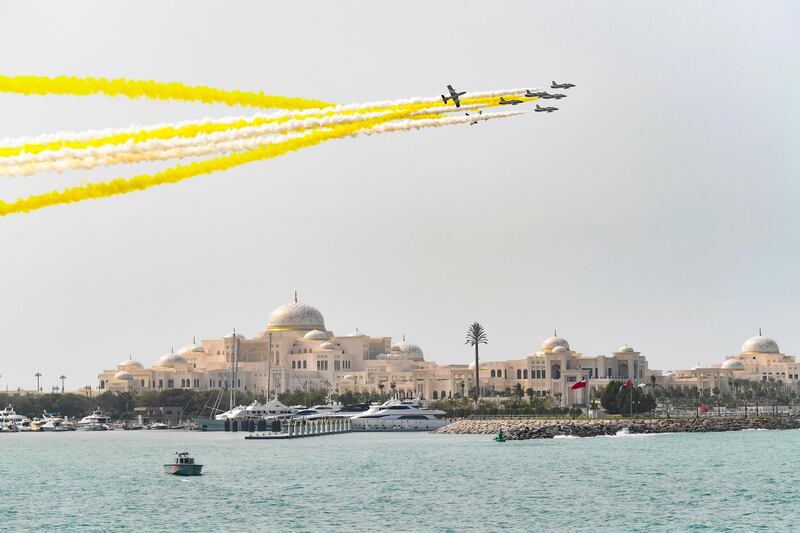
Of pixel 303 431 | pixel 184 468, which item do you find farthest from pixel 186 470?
pixel 303 431

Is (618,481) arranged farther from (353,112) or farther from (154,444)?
(154,444)

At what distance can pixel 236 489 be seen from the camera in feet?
306

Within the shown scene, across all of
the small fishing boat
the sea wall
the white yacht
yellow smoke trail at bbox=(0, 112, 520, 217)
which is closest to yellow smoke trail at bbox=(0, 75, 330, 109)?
yellow smoke trail at bbox=(0, 112, 520, 217)

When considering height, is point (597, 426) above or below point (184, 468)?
above

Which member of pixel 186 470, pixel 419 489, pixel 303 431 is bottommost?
pixel 419 489

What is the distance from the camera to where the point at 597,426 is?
168m

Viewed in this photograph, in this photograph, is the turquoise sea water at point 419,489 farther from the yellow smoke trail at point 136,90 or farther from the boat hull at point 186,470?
the yellow smoke trail at point 136,90

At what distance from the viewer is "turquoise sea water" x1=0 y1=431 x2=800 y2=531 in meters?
75.2

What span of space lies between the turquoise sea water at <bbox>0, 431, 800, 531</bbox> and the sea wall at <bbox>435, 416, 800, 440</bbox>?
17.3 metres

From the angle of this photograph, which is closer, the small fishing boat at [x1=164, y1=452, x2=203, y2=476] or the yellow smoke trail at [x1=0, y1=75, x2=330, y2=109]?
the yellow smoke trail at [x1=0, y1=75, x2=330, y2=109]

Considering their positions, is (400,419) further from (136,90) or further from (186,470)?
(136,90)

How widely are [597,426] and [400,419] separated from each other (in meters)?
37.2

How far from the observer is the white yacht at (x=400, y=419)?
→ 195 m

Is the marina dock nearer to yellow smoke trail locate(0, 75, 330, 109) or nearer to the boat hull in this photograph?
the boat hull
